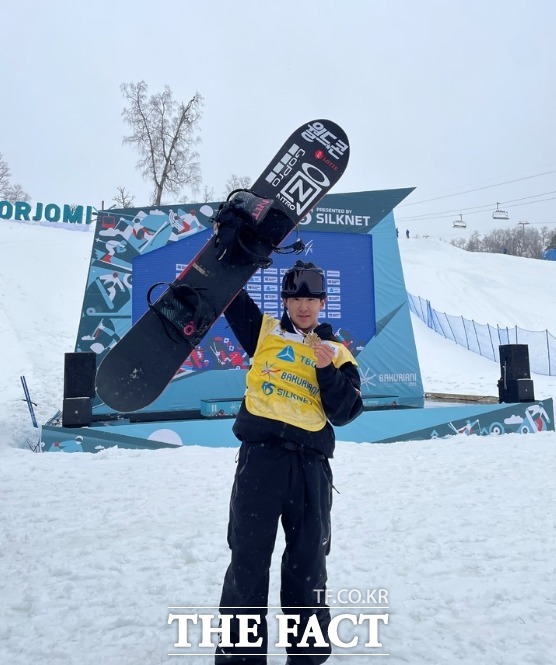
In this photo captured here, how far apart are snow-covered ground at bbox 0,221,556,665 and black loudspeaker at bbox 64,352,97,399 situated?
74 cm

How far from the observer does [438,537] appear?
3000 millimetres

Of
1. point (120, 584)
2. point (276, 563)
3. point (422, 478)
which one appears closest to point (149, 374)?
point (120, 584)

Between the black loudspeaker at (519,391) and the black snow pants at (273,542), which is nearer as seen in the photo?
the black snow pants at (273,542)

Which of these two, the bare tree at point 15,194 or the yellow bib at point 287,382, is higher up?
the bare tree at point 15,194

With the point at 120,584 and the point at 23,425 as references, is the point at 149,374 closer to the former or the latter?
the point at 120,584

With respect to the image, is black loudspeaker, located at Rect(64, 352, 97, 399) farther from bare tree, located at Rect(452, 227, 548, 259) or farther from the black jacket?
bare tree, located at Rect(452, 227, 548, 259)

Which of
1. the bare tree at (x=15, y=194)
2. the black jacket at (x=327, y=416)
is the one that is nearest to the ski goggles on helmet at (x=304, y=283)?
the black jacket at (x=327, y=416)

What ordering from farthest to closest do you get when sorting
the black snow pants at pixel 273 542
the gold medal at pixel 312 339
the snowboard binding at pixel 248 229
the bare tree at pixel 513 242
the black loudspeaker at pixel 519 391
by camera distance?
the bare tree at pixel 513 242 → the black loudspeaker at pixel 519 391 → the snowboard binding at pixel 248 229 → the gold medal at pixel 312 339 → the black snow pants at pixel 273 542

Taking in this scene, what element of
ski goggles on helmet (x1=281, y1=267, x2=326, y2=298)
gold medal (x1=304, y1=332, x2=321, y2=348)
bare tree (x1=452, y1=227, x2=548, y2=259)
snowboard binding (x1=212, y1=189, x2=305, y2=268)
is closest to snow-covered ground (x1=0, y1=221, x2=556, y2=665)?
gold medal (x1=304, y1=332, x2=321, y2=348)

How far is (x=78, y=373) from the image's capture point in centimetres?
534


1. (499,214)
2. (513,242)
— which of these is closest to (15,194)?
(499,214)

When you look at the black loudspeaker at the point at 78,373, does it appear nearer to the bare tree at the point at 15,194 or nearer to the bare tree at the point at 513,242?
the bare tree at the point at 15,194

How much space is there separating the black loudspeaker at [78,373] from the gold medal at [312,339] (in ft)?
13.8

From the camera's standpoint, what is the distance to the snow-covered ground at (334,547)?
6.37 feet
